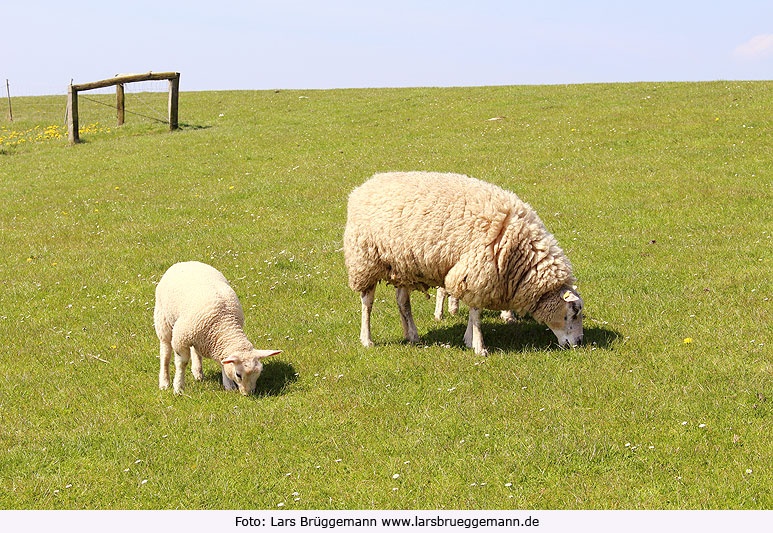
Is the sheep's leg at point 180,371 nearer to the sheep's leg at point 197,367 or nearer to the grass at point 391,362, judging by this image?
the grass at point 391,362

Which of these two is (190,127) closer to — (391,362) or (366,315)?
(366,315)

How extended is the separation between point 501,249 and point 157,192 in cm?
1428

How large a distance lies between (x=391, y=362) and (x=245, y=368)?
1.75m

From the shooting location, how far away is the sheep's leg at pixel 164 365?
28.0 feet

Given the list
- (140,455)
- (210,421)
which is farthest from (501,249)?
(140,455)

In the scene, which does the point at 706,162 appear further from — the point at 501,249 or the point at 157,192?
the point at 157,192

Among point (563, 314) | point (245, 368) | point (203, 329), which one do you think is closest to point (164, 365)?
point (203, 329)

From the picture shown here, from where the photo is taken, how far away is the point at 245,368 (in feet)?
26.1

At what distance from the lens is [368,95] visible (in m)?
37.6

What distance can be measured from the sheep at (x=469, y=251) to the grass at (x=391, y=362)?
1.96 ft

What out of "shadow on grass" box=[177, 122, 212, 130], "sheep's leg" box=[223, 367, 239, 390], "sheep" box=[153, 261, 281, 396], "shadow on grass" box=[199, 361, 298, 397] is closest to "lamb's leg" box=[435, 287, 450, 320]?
"shadow on grass" box=[199, 361, 298, 397]

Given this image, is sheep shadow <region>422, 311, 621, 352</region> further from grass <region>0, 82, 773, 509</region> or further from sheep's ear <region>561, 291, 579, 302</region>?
sheep's ear <region>561, 291, 579, 302</region>

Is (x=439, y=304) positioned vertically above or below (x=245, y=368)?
above

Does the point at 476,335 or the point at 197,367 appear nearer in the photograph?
the point at 476,335
